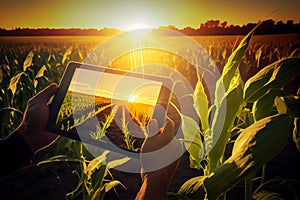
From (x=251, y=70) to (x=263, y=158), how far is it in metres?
7.51

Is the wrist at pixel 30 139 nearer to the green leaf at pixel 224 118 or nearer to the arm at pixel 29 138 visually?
the arm at pixel 29 138

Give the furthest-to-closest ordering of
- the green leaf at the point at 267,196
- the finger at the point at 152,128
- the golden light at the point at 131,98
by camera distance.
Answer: the golden light at the point at 131,98, the finger at the point at 152,128, the green leaf at the point at 267,196

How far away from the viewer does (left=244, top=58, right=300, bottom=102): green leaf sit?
1.66 feet

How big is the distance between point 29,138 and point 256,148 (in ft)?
3.90

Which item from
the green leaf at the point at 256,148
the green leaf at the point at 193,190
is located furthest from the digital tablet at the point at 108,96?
the green leaf at the point at 256,148

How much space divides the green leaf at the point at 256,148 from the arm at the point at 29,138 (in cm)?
105

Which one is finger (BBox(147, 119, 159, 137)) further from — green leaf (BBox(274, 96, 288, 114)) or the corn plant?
green leaf (BBox(274, 96, 288, 114))

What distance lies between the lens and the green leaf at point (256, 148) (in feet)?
1.28

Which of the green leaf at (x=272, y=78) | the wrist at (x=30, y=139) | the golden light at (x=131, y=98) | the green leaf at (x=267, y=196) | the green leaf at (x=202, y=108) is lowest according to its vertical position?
the wrist at (x=30, y=139)

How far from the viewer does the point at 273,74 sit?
51 centimetres

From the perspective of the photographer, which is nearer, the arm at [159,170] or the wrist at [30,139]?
the arm at [159,170]

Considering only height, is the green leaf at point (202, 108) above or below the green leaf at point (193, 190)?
above

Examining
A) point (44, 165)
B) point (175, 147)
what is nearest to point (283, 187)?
point (175, 147)

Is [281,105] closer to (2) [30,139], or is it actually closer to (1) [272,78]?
(1) [272,78]
